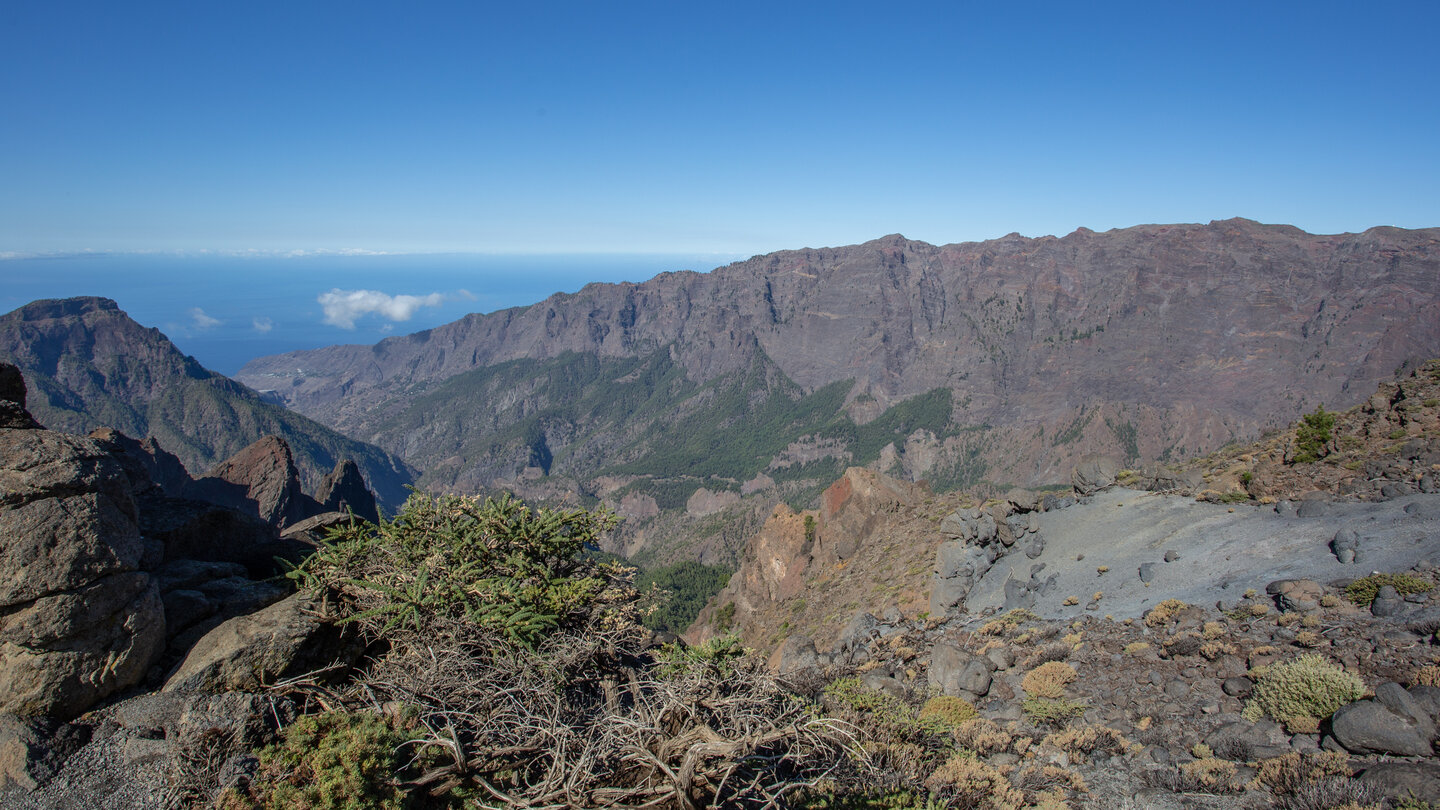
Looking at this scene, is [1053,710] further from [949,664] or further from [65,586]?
[65,586]

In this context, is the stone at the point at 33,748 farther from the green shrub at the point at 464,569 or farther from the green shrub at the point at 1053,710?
the green shrub at the point at 1053,710

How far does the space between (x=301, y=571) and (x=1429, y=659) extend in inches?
664

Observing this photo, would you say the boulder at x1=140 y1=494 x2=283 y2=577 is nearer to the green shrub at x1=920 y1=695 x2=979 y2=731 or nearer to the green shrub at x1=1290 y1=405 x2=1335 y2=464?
the green shrub at x1=920 y1=695 x2=979 y2=731

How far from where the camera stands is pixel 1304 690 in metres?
9.82

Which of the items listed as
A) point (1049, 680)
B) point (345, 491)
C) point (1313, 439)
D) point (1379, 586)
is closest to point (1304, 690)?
point (1049, 680)

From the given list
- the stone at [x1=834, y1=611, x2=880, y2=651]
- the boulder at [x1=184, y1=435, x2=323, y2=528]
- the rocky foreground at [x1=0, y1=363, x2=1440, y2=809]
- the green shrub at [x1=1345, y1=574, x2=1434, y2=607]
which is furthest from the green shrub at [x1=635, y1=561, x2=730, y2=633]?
the green shrub at [x1=1345, y1=574, x2=1434, y2=607]

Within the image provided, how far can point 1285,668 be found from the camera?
33.7ft

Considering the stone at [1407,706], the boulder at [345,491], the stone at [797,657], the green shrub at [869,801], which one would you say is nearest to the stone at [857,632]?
the stone at [797,657]

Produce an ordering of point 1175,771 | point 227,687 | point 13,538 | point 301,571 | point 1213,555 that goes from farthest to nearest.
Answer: point 1213,555 → point 1175,771 → point 301,571 → point 227,687 → point 13,538

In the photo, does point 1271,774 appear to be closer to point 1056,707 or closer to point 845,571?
point 1056,707

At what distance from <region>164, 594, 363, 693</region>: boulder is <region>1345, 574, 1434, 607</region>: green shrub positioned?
18.3 metres

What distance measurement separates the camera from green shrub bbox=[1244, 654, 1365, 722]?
963cm

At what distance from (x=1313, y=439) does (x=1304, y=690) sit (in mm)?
18249

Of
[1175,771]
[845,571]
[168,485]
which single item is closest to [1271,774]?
[1175,771]
